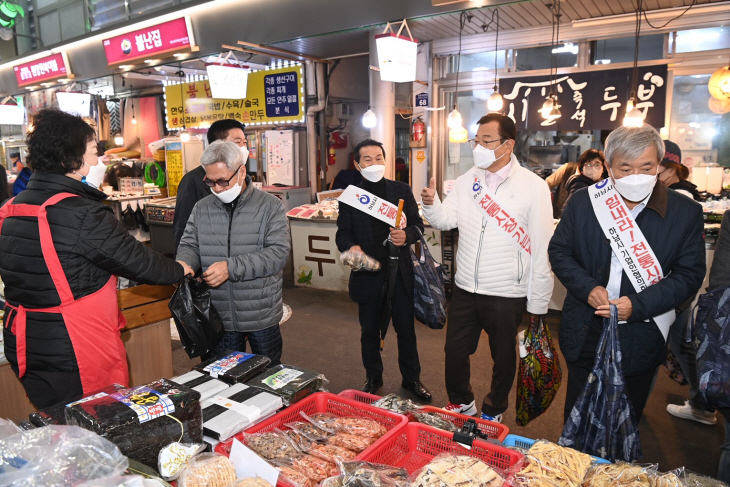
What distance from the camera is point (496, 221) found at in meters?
2.92

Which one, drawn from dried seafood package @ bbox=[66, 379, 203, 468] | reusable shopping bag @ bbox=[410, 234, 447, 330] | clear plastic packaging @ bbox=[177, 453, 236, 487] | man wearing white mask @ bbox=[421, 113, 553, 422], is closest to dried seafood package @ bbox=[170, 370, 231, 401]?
dried seafood package @ bbox=[66, 379, 203, 468]

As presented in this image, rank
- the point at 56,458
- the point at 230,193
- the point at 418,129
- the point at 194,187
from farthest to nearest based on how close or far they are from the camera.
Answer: the point at 418,129 → the point at 194,187 → the point at 230,193 → the point at 56,458

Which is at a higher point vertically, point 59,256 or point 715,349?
point 59,256

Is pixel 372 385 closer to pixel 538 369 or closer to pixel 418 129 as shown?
pixel 538 369

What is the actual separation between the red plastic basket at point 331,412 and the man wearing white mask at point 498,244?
4.10 feet

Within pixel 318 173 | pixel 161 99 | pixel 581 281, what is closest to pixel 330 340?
pixel 581 281

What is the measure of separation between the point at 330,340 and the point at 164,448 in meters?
3.89

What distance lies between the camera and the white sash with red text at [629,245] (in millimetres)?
2211

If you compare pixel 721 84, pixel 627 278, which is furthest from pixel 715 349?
pixel 721 84

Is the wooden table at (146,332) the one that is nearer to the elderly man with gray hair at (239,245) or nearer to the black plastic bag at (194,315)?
the elderly man with gray hair at (239,245)

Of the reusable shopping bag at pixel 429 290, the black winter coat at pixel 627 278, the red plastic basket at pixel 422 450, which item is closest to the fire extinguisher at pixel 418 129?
the reusable shopping bag at pixel 429 290

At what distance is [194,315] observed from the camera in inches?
101

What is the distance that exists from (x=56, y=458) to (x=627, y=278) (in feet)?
7.68

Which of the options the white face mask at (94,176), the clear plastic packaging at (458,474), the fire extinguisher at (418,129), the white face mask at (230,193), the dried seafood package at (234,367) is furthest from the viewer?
the fire extinguisher at (418,129)
